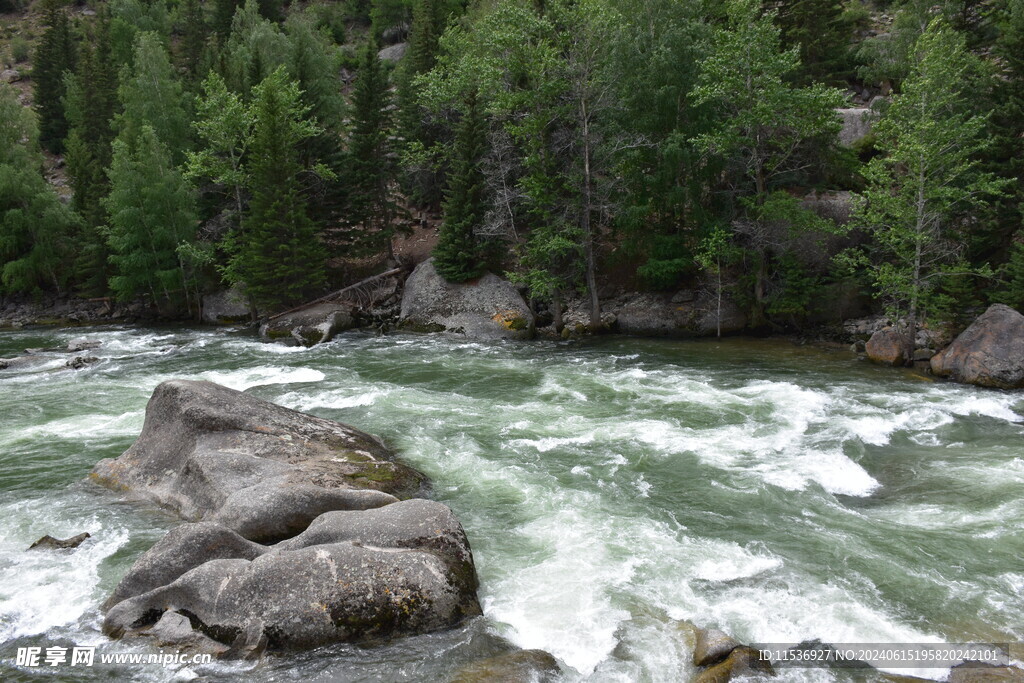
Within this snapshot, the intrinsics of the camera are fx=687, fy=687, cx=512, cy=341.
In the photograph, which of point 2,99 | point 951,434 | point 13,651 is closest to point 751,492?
point 951,434

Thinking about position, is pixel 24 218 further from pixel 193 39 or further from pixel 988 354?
pixel 988 354

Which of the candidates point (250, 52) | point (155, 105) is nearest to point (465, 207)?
point (155, 105)

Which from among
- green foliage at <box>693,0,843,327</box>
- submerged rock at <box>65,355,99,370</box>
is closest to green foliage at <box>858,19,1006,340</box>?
green foliage at <box>693,0,843,327</box>

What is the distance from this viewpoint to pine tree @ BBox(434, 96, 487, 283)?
2838cm

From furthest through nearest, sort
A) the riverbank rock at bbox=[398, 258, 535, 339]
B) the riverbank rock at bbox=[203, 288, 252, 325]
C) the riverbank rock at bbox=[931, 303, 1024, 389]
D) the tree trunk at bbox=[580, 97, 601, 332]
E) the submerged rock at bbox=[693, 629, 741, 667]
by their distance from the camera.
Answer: the riverbank rock at bbox=[203, 288, 252, 325] → the riverbank rock at bbox=[398, 258, 535, 339] → the tree trunk at bbox=[580, 97, 601, 332] → the riverbank rock at bbox=[931, 303, 1024, 389] → the submerged rock at bbox=[693, 629, 741, 667]

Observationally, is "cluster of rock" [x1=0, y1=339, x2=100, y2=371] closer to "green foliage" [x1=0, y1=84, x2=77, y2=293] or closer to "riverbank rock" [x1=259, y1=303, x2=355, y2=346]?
"riverbank rock" [x1=259, y1=303, x2=355, y2=346]

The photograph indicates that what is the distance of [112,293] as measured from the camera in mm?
37438

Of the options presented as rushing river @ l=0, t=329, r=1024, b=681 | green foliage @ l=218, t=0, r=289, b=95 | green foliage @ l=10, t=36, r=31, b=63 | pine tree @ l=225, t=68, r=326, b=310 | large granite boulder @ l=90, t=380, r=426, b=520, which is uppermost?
green foliage @ l=10, t=36, r=31, b=63

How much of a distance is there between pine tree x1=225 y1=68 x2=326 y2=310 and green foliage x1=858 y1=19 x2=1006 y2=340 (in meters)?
22.1

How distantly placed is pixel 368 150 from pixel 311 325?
9953 mm

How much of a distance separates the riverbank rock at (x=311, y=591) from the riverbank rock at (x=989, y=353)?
15974 millimetres

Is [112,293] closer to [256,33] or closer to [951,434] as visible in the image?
[256,33]

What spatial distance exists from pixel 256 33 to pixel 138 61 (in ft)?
38.0

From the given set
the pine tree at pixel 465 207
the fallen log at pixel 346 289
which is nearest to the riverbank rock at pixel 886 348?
the pine tree at pixel 465 207
